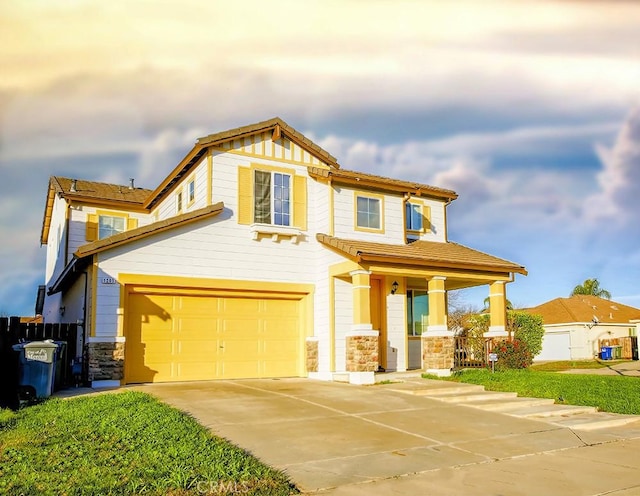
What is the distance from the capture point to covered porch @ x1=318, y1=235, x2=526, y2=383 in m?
15.3

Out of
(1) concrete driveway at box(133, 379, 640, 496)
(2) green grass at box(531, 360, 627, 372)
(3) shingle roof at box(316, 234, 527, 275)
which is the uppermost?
(3) shingle roof at box(316, 234, 527, 275)

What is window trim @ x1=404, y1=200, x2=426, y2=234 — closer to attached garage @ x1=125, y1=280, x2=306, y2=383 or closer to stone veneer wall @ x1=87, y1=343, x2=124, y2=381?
attached garage @ x1=125, y1=280, x2=306, y2=383

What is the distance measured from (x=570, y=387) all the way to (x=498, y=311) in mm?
4215

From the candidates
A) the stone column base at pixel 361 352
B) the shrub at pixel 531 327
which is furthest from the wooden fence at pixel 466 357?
the shrub at pixel 531 327

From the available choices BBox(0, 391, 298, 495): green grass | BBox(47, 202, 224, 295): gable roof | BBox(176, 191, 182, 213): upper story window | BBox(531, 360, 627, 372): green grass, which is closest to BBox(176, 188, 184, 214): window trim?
BBox(176, 191, 182, 213): upper story window

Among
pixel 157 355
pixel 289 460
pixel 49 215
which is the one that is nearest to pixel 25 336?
pixel 157 355

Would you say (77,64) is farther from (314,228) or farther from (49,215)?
(49,215)

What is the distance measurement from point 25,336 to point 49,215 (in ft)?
48.3

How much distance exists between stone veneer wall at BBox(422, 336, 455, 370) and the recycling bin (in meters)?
9.56

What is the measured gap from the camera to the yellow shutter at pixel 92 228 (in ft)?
71.6

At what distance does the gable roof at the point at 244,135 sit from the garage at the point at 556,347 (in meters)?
25.7

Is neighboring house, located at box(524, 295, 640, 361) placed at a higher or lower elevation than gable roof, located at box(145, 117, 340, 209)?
lower

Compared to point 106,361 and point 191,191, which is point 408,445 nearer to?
point 106,361

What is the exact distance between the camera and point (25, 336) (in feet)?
46.8
